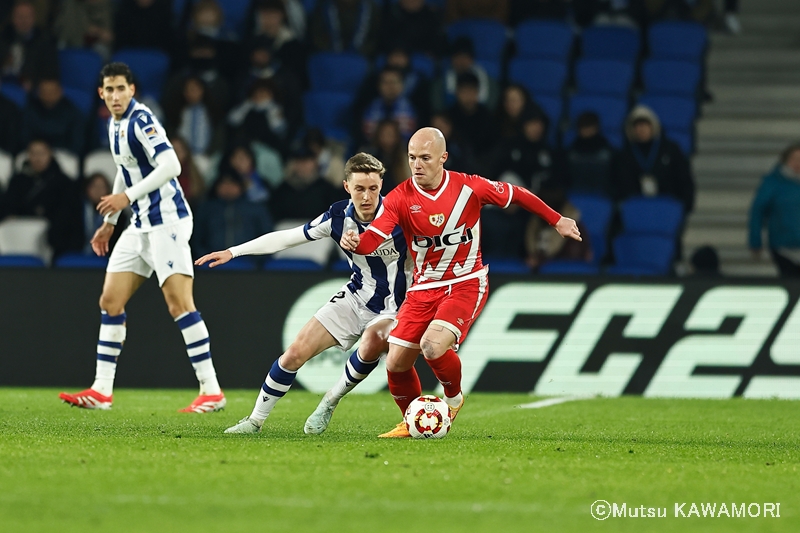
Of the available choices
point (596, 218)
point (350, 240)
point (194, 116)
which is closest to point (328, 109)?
point (194, 116)

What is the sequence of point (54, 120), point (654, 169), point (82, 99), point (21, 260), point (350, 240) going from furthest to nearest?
1. point (82, 99)
2. point (654, 169)
3. point (54, 120)
4. point (21, 260)
5. point (350, 240)

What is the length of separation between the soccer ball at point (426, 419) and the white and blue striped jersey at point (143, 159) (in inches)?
106

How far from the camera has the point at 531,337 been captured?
37.1 feet

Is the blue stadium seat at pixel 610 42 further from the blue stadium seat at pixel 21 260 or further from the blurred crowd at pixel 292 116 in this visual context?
the blue stadium seat at pixel 21 260

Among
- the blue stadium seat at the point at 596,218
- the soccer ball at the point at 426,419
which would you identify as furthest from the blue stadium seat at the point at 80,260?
the soccer ball at the point at 426,419

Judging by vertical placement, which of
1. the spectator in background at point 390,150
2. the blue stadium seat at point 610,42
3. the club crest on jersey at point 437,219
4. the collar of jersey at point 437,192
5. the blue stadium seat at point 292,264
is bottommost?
the blue stadium seat at point 292,264

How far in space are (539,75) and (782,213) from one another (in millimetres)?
3787

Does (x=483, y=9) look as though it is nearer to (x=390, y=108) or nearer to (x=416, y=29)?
(x=416, y=29)

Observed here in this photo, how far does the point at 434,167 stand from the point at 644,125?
7.21 meters

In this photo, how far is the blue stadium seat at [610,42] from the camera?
1576 cm

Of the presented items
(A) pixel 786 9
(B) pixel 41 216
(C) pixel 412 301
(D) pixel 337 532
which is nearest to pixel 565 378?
(C) pixel 412 301

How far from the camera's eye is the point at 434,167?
7051mm

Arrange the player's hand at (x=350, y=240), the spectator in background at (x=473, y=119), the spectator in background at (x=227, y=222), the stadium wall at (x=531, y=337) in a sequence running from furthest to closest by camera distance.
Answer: the spectator in background at (x=473, y=119) < the spectator in background at (x=227, y=222) < the stadium wall at (x=531, y=337) < the player's hand at (x=350, y=240)

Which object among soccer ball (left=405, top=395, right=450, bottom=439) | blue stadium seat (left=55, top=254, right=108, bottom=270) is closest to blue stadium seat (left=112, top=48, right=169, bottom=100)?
blue stadium seat (left=55, top=254, right=108, bottom=270)
